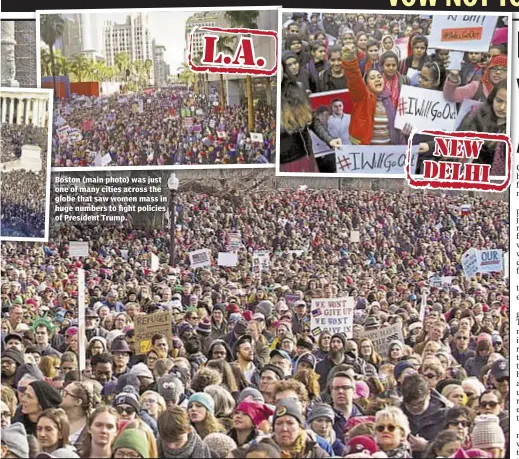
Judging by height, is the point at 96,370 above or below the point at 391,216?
below

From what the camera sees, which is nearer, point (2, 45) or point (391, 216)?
point (2, 45)

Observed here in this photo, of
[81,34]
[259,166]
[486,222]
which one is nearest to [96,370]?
[259,166]

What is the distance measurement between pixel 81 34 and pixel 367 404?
375cm

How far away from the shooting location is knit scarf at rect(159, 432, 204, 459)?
888 cm

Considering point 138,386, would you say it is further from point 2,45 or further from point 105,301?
point 2,45

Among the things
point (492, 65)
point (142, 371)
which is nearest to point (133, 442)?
point (142, 371)

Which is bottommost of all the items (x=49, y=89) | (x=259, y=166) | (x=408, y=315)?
(x=408, y=315)

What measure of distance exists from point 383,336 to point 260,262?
4.15 ft

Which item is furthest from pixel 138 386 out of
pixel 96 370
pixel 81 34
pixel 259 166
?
pixel 81 34

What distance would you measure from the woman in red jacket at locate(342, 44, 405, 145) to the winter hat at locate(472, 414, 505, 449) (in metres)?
2.41

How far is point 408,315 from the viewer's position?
995 cm

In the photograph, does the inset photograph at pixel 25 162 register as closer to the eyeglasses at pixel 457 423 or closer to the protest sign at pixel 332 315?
the protest sign at pixel 332 315

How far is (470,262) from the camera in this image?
33.0 feet

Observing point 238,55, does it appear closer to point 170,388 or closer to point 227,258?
point 227,258
